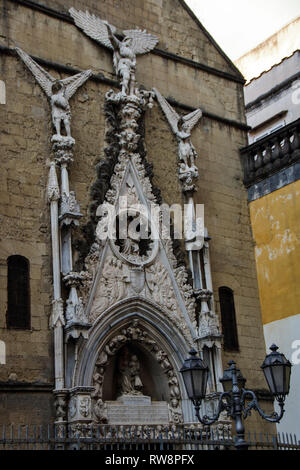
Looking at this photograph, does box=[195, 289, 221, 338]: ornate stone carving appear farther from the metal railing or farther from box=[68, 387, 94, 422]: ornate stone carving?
box=[68, 387, 94, 422]: ornate stone carving

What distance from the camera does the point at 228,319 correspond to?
15.3m

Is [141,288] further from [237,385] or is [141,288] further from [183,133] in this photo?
[237,385]

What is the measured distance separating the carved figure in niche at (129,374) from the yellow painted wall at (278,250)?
4.02m

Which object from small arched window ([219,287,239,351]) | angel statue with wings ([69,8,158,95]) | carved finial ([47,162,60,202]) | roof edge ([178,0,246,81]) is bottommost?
small arched window ([219,287,239,351])

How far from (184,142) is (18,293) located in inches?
201

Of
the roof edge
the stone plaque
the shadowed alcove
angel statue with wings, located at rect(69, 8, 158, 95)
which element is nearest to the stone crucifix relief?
angel statue with wings, located at rect(69, 8, 158, 95)

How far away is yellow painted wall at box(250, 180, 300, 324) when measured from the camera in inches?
623

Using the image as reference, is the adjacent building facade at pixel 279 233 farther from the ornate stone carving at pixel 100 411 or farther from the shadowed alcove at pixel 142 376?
the ornate stone carving at pixel 100 411

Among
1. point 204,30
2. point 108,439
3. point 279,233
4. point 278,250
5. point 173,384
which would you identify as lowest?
point 108,439

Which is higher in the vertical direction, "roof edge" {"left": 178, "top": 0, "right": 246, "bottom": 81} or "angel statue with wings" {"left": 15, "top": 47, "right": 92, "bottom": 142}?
"roof edge" {"left": 178, "top": 0, "right": 246, "bottom": 81}

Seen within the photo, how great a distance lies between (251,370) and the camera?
15.1 meters

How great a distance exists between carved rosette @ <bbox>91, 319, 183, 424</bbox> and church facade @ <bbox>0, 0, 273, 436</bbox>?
24 mm

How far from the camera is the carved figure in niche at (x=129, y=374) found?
1312 centimetres

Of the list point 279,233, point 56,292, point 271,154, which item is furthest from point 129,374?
point 271,154
